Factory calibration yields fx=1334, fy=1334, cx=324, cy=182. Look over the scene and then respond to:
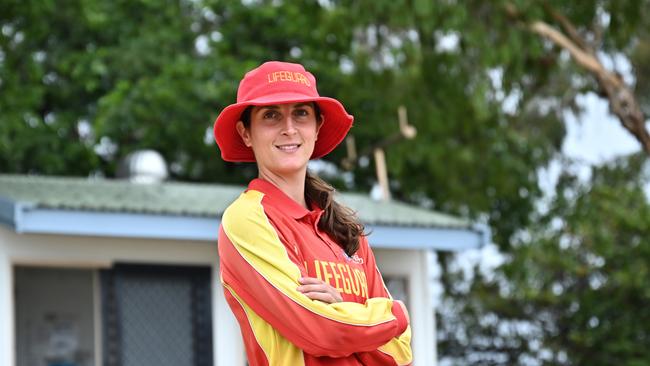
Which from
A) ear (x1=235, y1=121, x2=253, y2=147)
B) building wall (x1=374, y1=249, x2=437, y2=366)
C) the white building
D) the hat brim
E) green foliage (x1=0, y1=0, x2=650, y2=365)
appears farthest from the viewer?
green foliage (x1=0, y1=0, x2=650, y2=365)

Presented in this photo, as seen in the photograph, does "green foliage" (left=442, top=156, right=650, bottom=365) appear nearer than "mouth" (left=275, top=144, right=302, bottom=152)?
No

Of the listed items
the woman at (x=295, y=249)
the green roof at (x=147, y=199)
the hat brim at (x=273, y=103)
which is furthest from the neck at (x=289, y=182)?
the green roof at (x=147, y=199)

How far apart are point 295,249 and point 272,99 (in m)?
0.38

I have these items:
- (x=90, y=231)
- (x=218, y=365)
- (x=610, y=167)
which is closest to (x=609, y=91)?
(x=218, y=365)

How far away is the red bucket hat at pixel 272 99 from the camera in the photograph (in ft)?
11.1

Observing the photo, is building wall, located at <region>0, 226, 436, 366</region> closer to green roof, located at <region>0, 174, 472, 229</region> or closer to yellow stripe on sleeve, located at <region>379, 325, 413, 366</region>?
green roof, located at <region>0, 174, 472, 229</region>

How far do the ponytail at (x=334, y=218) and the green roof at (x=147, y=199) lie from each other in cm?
682

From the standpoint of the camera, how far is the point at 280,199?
346cm

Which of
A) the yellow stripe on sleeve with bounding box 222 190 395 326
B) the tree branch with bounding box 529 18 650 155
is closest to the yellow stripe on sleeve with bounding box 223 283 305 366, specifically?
the yellow stripe on sleeve with bounding box 222 190 395 326

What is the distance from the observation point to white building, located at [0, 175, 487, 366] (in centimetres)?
1057

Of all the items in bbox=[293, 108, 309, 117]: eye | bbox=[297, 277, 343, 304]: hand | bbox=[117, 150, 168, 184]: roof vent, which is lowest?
bbox=[297, 277, 343, 304]: hand

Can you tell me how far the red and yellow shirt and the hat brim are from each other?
162mm

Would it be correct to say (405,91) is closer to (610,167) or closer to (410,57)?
(410,57)

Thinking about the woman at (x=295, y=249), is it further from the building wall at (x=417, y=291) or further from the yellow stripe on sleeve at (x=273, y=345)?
the building wall at (x=417, y=291)
